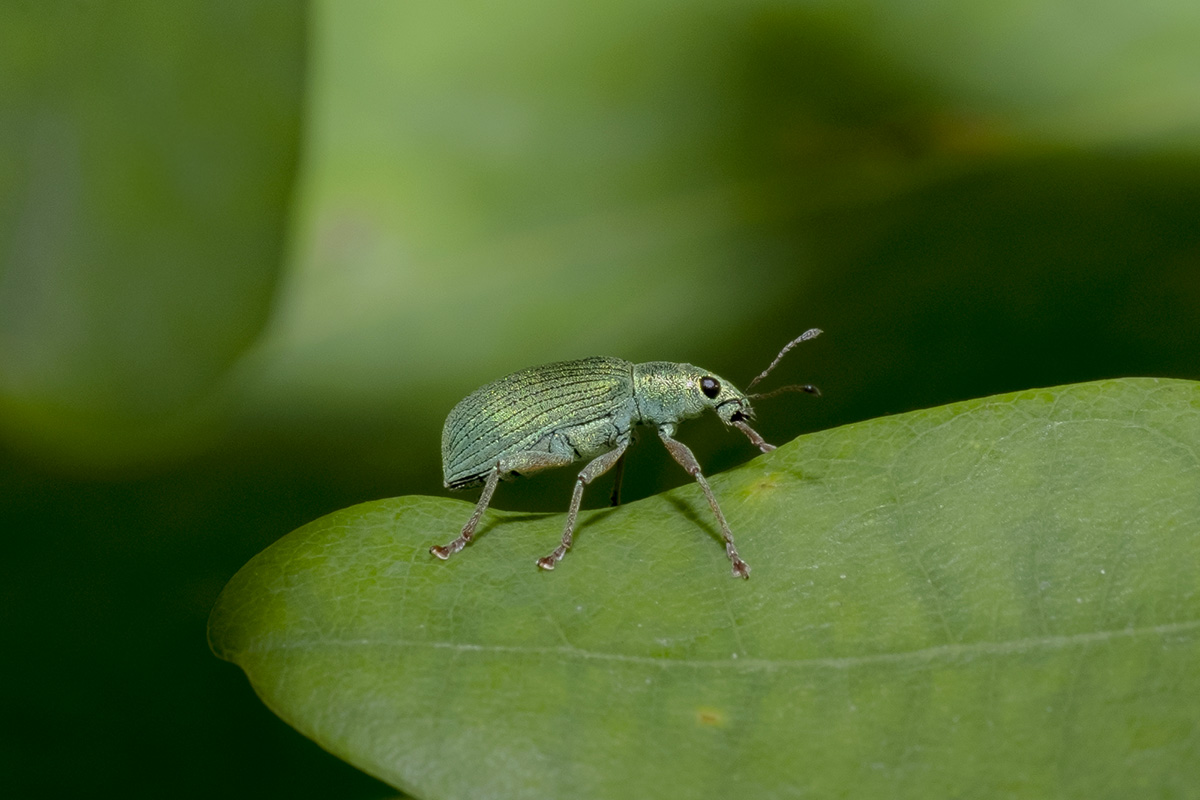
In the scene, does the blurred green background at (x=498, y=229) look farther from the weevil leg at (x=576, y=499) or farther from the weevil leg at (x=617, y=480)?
the weevil leg at (x=576, y=499)

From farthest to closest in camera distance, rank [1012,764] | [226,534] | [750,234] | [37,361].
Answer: [750,234]
[37,361]
[226,534]
[1012,764]

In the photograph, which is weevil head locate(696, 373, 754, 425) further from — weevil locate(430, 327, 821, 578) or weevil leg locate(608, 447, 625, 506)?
weevil leg locate(608, 447, 625, 506)

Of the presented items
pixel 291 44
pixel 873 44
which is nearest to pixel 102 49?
pixel 291 44

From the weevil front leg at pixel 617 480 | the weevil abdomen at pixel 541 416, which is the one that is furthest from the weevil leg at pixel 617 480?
the weevil abdomen at pixel 541 416

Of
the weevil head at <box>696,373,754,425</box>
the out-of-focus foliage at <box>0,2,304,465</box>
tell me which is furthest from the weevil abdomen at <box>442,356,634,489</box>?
the out-of-focus foliage at <box>0,2,304,465</box>

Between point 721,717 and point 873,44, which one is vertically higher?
point 873,44

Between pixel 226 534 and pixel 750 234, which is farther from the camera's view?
pixel 750 234

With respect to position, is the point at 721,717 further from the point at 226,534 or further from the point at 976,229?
the point at 976,229
